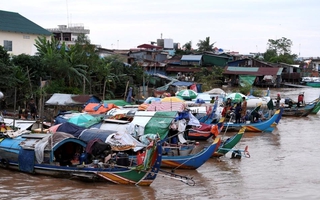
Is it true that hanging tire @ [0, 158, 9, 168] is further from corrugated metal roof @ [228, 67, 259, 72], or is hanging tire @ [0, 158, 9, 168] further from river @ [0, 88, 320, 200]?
corrugated metal roof @ [228, 67, 259, 72]

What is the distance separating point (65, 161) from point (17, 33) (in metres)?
15.0

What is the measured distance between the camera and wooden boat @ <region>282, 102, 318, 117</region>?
2239 centimetres

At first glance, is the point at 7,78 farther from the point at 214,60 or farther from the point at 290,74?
the point at 290,74

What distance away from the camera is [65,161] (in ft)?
35.0

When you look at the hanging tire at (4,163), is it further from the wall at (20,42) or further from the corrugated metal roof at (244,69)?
the corrugated metal roof at (244,69)

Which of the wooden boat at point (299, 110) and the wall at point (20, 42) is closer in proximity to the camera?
the wooden boat at point (299, 110)

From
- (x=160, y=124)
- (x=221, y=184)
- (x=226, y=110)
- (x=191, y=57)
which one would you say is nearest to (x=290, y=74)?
(x=191, y=57)

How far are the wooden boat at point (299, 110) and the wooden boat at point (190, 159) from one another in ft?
40.9

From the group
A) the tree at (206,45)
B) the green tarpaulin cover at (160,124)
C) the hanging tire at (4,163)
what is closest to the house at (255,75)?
the tree at (206,45)

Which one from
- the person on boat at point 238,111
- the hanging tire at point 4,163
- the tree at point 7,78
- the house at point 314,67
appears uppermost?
the house at point 314,67

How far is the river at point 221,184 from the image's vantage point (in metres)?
9.42

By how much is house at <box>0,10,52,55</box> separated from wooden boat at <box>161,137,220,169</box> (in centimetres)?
1482

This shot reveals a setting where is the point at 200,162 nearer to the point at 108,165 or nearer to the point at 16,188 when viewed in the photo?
the point at 108,165

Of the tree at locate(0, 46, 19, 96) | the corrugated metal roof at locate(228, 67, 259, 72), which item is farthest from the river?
the corrugated metal roof at locate(228, 67, 259, 72)
